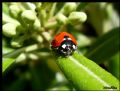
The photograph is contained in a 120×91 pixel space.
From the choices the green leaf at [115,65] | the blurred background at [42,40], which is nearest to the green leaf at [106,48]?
the blurred background at [42,40]

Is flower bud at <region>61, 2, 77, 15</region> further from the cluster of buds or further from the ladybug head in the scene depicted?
the ladybug head

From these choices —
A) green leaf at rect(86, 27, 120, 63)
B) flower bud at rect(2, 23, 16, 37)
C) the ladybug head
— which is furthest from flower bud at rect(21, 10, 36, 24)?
green leaf at rect(86, 27, 120, 63)

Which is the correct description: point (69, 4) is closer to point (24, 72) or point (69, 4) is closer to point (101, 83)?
point (101, 83)

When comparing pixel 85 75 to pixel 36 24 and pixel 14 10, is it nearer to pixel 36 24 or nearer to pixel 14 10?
pixel 36 24

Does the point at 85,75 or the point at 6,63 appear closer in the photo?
the point at 85,75

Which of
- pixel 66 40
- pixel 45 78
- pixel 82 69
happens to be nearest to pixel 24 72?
pixel 45 78

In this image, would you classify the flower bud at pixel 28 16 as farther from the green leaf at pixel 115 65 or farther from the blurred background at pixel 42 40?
the green leaf at pixel 115 65

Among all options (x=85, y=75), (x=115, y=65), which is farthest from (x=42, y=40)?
(x=85, y=75)

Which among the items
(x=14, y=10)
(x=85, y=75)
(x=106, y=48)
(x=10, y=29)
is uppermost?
(x=14, y=10)

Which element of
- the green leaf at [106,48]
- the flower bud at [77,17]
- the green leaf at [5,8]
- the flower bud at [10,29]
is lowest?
the green leaf at [106,48]
